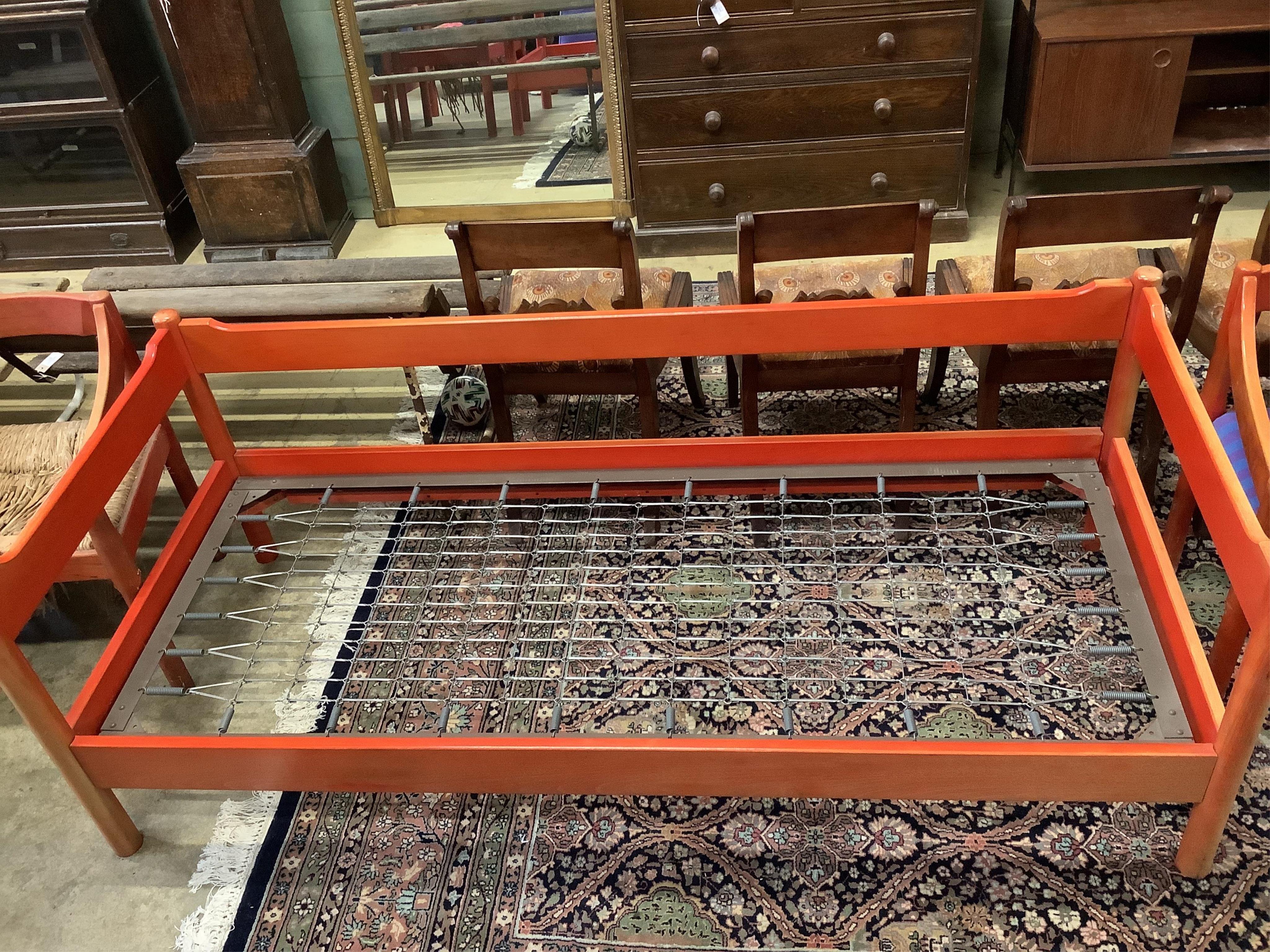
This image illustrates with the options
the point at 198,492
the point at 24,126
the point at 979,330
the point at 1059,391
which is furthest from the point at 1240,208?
the point at 24,126

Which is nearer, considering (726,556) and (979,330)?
(979,330)

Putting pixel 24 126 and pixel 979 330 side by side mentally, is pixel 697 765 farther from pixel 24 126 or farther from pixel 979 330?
pixel 24 126

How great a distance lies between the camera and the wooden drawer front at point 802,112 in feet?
10.7

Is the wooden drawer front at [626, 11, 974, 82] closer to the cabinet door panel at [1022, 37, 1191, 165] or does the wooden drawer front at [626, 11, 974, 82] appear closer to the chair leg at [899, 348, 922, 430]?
the cabinet door panel at [1022, 37, 1191, 165]

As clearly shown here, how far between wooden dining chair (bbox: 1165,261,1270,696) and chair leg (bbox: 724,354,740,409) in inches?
44.3

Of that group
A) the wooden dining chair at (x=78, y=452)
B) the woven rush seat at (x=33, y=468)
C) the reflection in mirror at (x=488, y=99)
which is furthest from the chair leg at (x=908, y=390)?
the reflection in mirror at (x=488, y=99)

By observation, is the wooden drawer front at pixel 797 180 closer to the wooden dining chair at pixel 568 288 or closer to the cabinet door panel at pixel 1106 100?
the cabinet door panel at pixel 1106 100

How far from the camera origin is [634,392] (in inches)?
94.0

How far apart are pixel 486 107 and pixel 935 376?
1984 mm

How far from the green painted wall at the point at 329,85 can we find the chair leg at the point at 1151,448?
3.00 m

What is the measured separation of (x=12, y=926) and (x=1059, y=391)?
104 inches

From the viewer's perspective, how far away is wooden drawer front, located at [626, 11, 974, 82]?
315 centimetres

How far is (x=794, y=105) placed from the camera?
3312 millimetres

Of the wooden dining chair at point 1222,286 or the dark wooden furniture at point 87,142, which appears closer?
the wooden dining chair at point 1222,286
